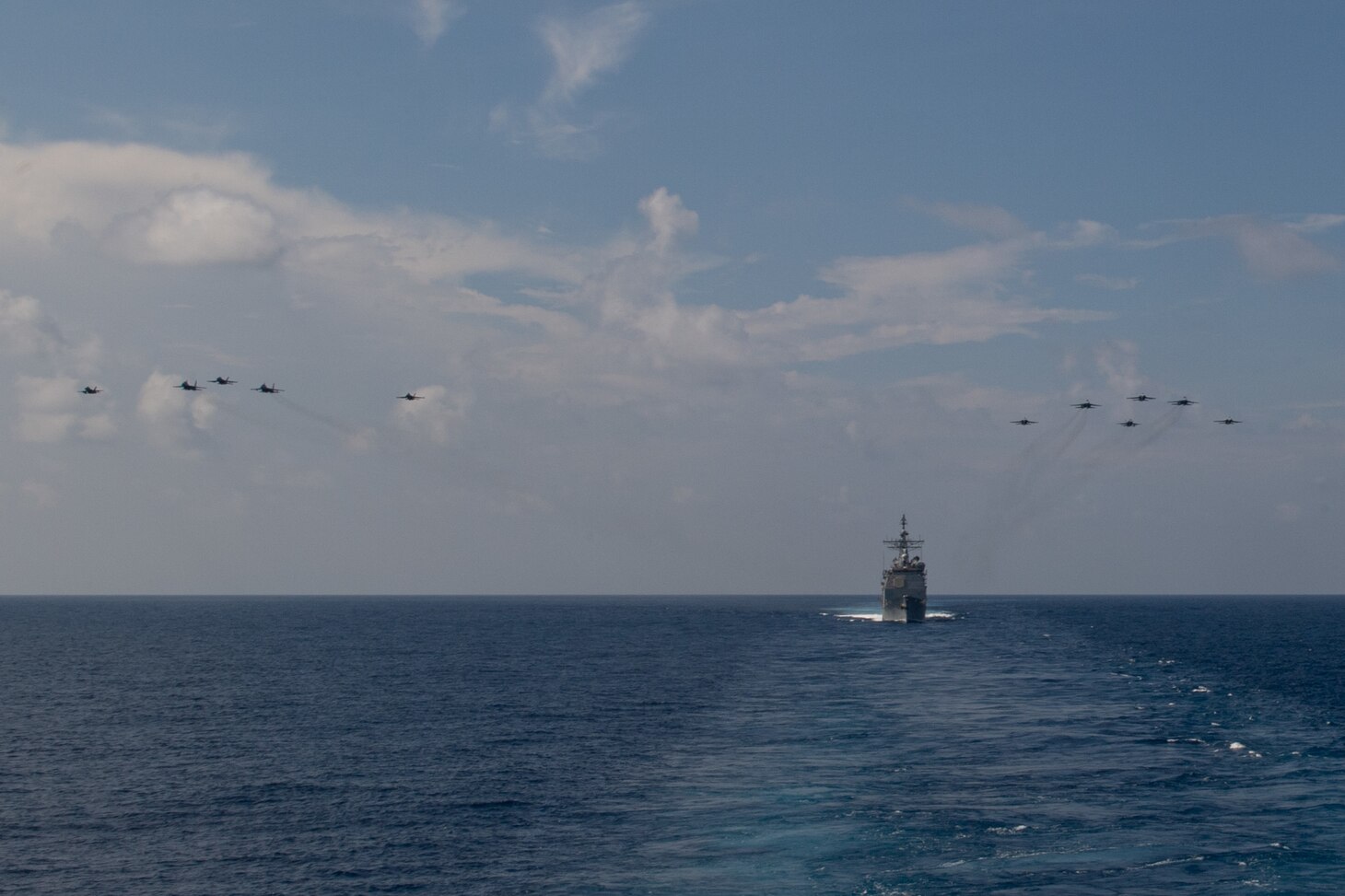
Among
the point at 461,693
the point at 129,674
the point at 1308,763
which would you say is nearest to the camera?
the point at 1308,763

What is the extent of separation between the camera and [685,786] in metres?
75.4

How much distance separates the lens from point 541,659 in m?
181

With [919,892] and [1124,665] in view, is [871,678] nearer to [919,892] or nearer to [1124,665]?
[1124,665]

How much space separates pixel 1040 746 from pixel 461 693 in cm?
6905

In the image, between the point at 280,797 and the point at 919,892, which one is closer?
the point at 919,892

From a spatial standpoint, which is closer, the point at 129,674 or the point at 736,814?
the point at 736,814

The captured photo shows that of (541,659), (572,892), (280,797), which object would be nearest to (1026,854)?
(572,892)

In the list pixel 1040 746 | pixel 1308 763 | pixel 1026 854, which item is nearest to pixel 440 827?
pixel 1026 854

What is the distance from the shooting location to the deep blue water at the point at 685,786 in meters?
56.9

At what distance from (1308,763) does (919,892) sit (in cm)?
4456

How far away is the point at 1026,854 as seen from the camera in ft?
190

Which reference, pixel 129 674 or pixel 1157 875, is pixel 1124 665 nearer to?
pixel 1157 875

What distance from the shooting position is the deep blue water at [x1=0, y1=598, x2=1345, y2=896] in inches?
2240

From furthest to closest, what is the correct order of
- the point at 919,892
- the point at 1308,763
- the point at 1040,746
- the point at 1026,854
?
the point at 1040,746, the point at 1308,763, the point at 1026,854, the point at 919,892
